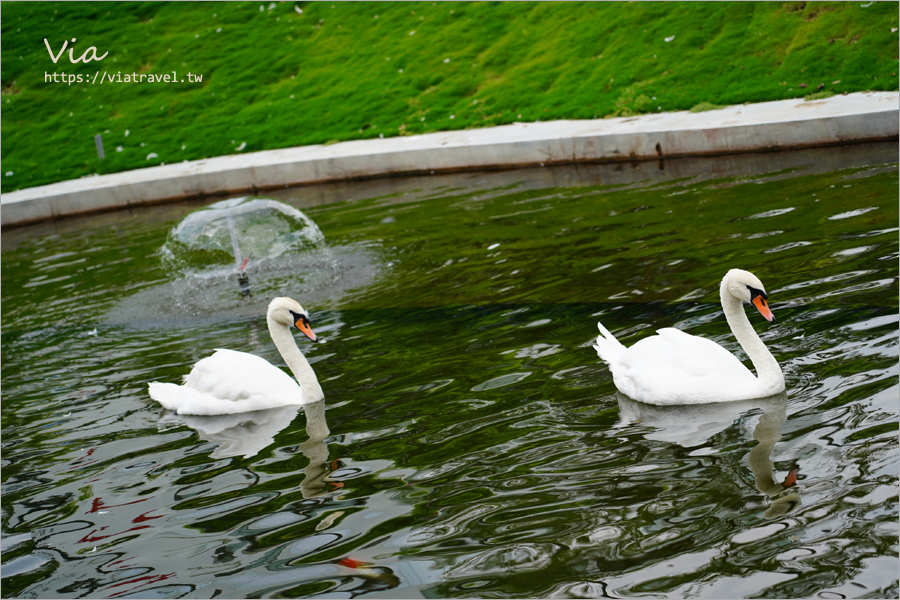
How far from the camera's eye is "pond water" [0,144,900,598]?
4.37 metres

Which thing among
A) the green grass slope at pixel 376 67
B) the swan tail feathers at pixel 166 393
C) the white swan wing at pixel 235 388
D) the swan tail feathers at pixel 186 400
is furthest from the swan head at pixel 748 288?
the green grass slope at pixel 376 67

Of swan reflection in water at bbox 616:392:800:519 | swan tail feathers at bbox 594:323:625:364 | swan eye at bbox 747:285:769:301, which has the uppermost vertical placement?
swan eye at bbox 747:285:769:301

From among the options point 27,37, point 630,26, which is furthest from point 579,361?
point 27,37

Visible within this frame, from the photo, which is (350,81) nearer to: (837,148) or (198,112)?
(198,112)

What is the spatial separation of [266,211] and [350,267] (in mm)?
1183

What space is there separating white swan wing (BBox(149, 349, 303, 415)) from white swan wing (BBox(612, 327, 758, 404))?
2500 millimetres

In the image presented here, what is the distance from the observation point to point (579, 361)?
6852 millimetres

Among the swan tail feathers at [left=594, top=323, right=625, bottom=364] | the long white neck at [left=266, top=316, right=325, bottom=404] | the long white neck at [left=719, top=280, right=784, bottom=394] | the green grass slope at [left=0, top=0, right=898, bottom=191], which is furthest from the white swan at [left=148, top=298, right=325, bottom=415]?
the green grass slope at [left=0, top=0, right=898, bottom=191]

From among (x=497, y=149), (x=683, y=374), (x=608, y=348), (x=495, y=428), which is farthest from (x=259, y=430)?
(x=497, y=149)

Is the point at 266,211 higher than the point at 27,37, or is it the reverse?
the point at 27,37

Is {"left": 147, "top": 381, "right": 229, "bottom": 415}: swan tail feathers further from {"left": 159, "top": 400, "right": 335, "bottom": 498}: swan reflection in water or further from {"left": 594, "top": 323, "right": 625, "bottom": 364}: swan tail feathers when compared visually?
{"left": 594, "top": 323, "right": 625, "bottom": 364}: swan tail feathers

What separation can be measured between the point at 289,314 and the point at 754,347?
333 cm

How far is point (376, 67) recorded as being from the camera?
21672 mm

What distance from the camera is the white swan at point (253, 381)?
22.9 ft
